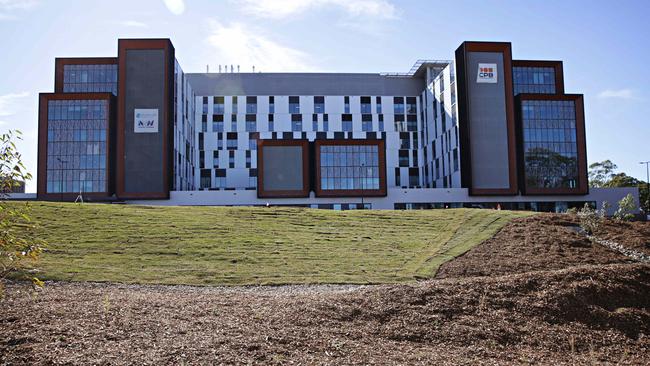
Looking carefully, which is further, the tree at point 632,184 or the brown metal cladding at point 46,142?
the tree at point 632,184

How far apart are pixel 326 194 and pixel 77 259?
60.4 meters

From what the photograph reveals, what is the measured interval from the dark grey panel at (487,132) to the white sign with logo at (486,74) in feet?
1.52

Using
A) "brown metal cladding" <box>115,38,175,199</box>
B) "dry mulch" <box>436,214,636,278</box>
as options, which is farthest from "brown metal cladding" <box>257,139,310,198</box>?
"dry mulch" <box>436,214,636,278</box>

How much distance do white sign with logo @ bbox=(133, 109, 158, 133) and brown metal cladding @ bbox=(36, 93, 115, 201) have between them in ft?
12.6

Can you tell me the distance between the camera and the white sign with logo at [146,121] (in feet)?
262

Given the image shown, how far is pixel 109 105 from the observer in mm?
80875

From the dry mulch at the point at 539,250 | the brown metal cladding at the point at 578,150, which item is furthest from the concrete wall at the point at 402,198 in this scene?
the dry mulch at the point at 539,250

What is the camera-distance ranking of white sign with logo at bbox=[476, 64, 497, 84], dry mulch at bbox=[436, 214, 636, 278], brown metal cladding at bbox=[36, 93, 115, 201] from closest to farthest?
dry mulch at bbox=[436, 214, 636, 278] → brown metal cladding at bbox=[36, 93, 115, 201] → white sign with logo at bbox=[476, 64, 497, 84]

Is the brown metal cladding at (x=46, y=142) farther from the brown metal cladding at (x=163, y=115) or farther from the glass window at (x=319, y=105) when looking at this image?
the glass window at (x=319, y=105)

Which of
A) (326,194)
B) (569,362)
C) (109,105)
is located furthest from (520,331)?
(109,105)

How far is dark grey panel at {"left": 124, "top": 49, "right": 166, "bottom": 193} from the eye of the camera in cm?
7906

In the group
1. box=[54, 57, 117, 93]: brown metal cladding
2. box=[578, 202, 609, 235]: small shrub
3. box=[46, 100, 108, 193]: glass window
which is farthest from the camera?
box=[54, 57, 117, 93]: brown metal cladding

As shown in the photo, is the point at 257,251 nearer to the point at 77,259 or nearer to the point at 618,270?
the point at 77,259

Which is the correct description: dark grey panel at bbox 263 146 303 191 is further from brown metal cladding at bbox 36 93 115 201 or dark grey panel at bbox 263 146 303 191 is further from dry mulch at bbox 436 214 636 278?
dry mulch at bbox 436 214 636 278
